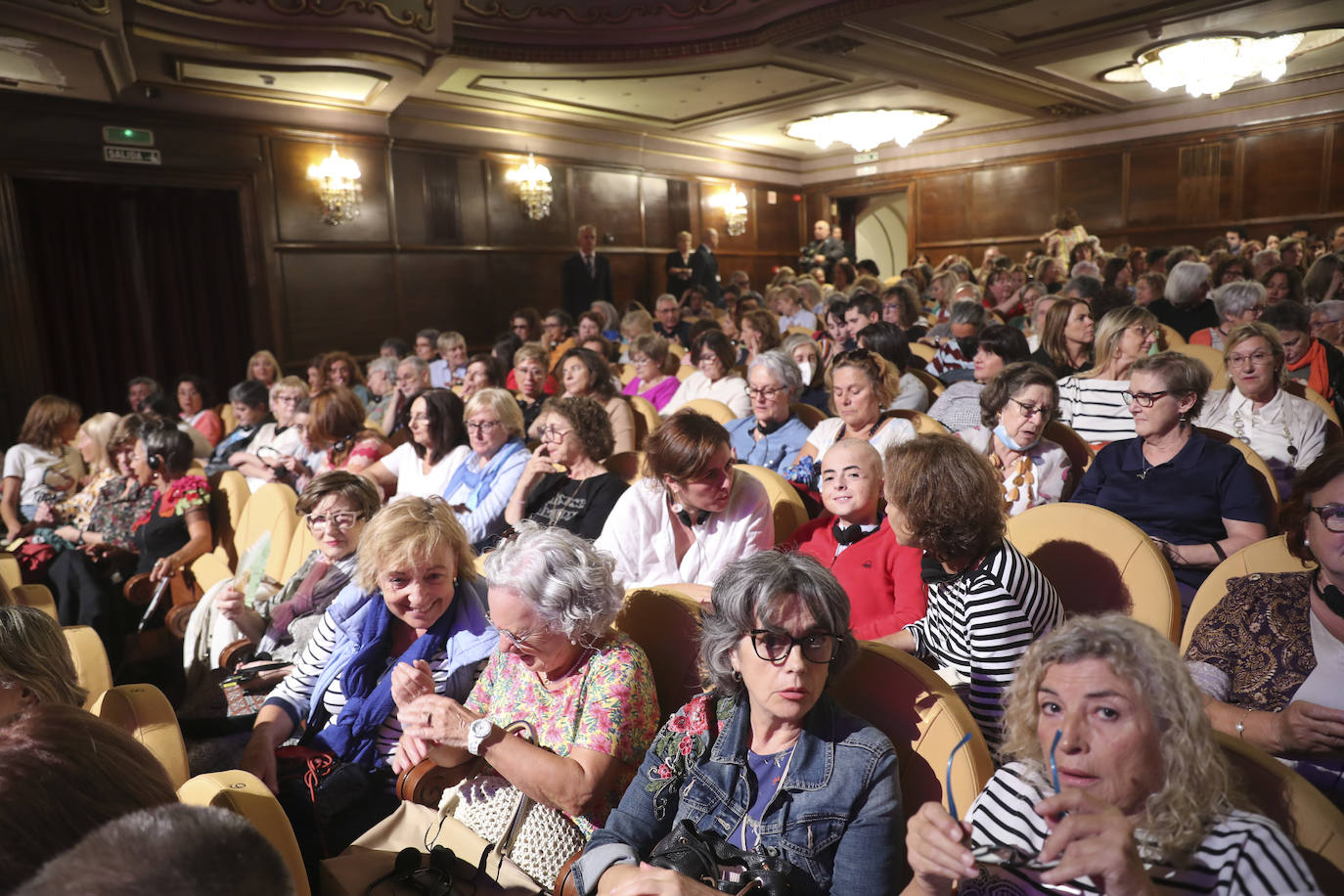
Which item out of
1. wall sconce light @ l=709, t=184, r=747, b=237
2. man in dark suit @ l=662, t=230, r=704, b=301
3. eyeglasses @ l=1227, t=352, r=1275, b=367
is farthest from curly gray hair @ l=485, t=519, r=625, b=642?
wall sconce light @ l=709, t=184, r=747, b=237

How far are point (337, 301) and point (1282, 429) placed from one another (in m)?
8.55

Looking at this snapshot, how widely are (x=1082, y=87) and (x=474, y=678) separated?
35.0ft

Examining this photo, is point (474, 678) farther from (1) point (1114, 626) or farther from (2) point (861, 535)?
(1) point (1114, 626)

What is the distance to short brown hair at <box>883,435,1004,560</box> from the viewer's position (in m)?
1.76

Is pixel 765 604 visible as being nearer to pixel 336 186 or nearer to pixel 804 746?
pixel 804 746

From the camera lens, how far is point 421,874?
1.53 metres

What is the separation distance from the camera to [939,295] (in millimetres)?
7691

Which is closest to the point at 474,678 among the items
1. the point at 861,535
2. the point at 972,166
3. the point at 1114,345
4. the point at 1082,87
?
the point at 861,535

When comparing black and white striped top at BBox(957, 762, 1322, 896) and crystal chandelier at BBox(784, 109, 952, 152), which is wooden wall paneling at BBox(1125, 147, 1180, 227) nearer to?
crystal chandelier at BBox(784, 109, 952, 152)

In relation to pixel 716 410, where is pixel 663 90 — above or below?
above

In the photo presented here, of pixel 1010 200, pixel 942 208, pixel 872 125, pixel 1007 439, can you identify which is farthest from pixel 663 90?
pixel 1007 439

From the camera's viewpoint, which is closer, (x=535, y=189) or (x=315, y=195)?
(x=315, y=195)

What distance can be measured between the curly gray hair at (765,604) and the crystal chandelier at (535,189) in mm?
9360

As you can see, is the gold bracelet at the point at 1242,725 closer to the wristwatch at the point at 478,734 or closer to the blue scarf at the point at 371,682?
the wristwatch at the point at 478,734
